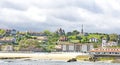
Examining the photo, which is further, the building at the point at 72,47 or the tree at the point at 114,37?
the tree at the point at 114,37

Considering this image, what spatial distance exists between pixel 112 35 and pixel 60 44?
82.4 ft

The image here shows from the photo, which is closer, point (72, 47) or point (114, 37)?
point (72, 47)

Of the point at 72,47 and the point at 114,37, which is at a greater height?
the point at 114,37

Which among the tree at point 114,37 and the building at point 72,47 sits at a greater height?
the tree at point 114,37

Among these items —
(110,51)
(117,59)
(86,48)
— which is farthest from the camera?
(86,48)

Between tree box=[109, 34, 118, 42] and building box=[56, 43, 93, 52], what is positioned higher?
tree box=[109, 34, 118, 42]

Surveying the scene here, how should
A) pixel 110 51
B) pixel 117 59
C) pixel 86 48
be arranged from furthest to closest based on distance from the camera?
Answer: pixel 86 48
pixel 110 51
pixel 117 59

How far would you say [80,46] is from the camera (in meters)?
184

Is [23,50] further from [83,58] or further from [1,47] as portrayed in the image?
[83,58]

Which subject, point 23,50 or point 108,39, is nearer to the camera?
point 23,50

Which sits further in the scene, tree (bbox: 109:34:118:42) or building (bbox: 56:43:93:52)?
tree (bbox: 109:34:118:42)

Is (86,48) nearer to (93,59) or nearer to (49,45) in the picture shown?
(49,45)

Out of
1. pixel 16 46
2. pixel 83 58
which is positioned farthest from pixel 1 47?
pixel 83 58

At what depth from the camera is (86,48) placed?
177 metres
